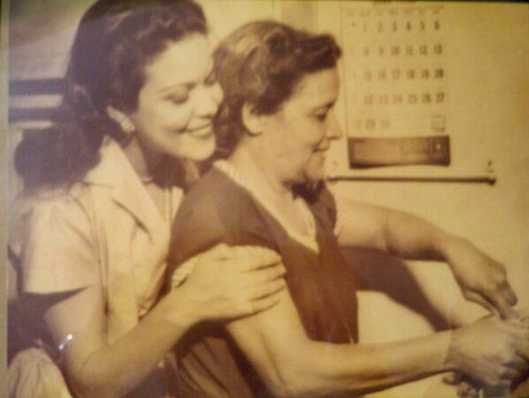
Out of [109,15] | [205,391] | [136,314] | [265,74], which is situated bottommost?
[205,391]

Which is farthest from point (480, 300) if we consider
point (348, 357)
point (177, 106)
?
point (177, 106)

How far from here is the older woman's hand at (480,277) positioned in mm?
1283

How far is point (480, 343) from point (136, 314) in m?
0.55

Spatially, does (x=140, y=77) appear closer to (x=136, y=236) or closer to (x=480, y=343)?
(x=136, y=236)

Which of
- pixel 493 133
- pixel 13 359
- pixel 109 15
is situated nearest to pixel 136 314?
pixel 13 359

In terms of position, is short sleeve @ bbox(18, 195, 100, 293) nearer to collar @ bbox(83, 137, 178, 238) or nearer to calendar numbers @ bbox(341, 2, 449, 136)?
collar @ bbox(83, 137, 178, 238)

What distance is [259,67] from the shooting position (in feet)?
4.15

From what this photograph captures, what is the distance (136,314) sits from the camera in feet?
3.90

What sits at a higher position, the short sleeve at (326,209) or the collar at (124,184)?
the collar at (124,184)

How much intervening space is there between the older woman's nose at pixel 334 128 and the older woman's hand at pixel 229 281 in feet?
0.74

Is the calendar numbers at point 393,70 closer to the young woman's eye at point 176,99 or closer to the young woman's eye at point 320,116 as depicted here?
the young woman's eye at point 320,116

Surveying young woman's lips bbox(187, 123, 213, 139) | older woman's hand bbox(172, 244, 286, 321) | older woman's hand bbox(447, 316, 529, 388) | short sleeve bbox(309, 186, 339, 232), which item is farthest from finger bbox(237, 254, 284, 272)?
older woman's hand bbox(447, 316, 529, 388)

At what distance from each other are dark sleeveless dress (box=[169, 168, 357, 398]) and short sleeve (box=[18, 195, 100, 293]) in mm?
133

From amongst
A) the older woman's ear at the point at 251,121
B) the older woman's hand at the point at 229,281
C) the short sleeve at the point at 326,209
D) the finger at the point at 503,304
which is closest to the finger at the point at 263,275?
the older woman's hand at the point at 229,281
